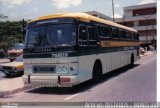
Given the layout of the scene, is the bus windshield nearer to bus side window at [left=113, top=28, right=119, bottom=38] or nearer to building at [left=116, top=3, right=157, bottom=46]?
bus side window at [left=113, top=28, right=119, bottom=38]

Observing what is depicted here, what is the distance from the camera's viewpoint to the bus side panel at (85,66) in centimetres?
1087

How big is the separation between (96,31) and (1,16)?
13.7 ft

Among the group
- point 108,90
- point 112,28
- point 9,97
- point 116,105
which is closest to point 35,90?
point 9,97

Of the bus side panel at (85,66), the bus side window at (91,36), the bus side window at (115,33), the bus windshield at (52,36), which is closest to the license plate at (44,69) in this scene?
the bus windshield at (52,36)

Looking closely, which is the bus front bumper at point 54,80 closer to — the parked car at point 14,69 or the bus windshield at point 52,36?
the bus windshield at point 52,36

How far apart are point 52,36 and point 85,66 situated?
5.78 ft

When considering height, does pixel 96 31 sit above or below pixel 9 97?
above

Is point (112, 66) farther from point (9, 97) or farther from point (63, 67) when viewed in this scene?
point (9, 97)

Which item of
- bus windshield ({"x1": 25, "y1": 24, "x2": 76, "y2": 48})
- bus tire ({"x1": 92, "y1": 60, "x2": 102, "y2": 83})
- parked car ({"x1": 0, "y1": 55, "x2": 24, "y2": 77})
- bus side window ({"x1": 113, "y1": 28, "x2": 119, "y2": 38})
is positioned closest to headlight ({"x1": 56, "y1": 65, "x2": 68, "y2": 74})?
bus windshield ({"x1": 25, "y1": 24, "x2": 76, "y2": 48})

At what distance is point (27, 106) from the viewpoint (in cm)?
891

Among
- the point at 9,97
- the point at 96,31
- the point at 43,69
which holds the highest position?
the point at 96,31

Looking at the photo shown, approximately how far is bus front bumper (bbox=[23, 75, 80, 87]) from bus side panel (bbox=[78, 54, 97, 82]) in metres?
0.46

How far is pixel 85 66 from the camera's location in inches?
447

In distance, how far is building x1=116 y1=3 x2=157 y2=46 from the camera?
60219mm
